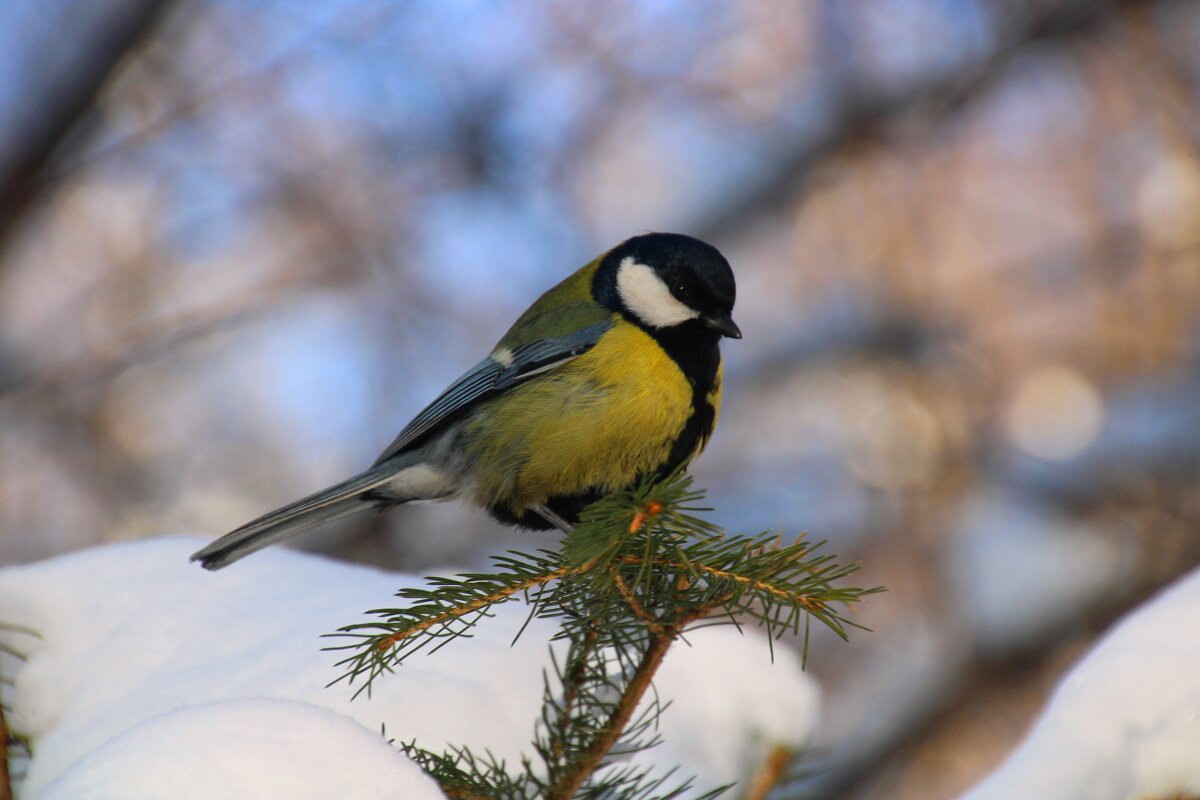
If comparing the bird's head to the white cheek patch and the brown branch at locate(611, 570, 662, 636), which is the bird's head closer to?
the white cheek patch

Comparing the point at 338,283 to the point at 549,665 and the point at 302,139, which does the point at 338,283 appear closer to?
the point at 302,139

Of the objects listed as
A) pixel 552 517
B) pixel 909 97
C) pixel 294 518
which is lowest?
pixel 552 517

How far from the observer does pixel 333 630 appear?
1.47 meters

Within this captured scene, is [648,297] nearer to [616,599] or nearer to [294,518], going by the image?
[294,518]

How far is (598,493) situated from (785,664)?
1.59 ft

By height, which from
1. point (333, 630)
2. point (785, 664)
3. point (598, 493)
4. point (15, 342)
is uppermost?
point (15, 342)

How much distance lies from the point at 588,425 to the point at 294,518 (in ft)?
1.91

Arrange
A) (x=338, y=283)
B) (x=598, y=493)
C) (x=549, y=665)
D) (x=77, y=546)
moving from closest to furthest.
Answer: (x=549, y=665) → (x=598, y=493) → (x=77, y=546) → (x=338, y=283)

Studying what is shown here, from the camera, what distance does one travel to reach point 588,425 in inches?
81.5

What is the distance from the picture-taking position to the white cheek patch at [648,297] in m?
2.18

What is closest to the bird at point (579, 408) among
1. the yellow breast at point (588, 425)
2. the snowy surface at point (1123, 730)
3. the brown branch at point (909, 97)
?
the yellow breast at point (588, 425)

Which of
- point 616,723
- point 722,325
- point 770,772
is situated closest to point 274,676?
point 616,723

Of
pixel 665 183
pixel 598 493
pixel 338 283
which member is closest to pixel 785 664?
pixel 598 493

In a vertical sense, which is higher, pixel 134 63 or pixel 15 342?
pixel 134 63
